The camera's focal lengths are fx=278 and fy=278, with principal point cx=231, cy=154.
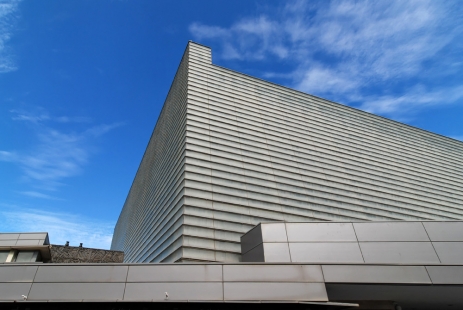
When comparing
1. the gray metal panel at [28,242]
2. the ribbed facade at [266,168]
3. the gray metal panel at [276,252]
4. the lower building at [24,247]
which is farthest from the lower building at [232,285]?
the gray metal panel at [28,242]

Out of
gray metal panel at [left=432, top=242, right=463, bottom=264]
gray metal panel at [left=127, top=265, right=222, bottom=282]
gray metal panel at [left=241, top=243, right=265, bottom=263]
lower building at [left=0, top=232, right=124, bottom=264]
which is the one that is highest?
lower building at [left=0, top=232, right=124, bottom=264]

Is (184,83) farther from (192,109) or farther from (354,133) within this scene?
(354,133)

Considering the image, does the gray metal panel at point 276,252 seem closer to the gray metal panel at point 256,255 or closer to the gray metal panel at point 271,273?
the gray metal panel at point 256,255

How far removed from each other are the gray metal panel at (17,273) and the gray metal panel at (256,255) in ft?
35.9

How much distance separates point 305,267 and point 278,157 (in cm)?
1606

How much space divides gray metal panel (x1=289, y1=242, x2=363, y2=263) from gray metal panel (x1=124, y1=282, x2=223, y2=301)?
555 centimetres

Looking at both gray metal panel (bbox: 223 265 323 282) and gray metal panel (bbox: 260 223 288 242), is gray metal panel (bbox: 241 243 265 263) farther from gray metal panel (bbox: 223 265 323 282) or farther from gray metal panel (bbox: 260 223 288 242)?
gray metal panel (bbox: 223 265 323 282)

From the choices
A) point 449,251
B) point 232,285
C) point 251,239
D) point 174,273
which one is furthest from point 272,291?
point 449,251

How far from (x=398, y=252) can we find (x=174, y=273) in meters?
12.5

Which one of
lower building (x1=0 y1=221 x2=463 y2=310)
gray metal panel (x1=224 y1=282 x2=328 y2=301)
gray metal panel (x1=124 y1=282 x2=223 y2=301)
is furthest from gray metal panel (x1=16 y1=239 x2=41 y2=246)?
gray metal panel (x1=224 y1=282 x2=328 y2=301)

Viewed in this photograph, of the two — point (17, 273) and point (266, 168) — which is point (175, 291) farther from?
point (266, 168)

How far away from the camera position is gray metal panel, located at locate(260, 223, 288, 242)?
16125 mm

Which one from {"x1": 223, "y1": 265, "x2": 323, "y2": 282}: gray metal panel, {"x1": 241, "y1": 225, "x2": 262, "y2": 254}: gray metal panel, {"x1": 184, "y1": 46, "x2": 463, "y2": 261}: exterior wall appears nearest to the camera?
{"x1": 223, "y1": 265, "x2": 323, "y2": 282}: gray metal panel

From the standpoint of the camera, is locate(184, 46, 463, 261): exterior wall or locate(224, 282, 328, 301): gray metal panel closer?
locate(224, 282, 328, 301): gray metal panel
